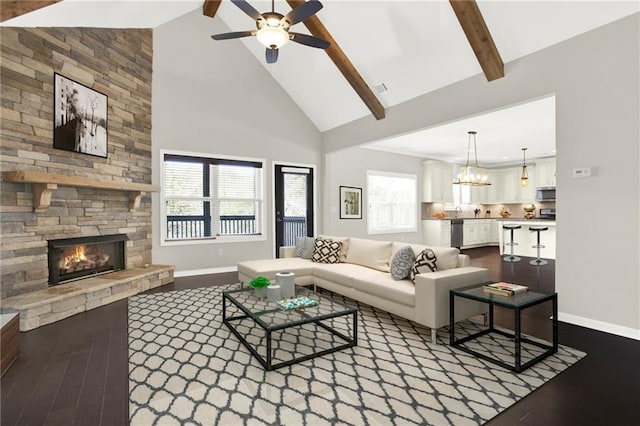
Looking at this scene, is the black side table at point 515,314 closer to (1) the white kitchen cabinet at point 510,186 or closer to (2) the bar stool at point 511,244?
(2) the bar stool at point 511,244

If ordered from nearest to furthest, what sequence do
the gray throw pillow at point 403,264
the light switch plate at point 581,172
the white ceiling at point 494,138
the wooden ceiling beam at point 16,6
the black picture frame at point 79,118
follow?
the wooden ceiling beam at point 16,6, the light switch plate at point 581,172, the gray throw pillow at point 403,264, the black picture frame at point 79,118, the white ceiling at point 494,138

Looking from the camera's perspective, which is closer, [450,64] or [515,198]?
[450,64]

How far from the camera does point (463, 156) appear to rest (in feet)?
29.8

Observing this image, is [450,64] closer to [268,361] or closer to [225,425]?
[268,361]

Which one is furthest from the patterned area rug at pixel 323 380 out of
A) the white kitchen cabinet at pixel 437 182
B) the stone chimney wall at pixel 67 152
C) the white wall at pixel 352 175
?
the white kitchen cabinet at pixel 437 182

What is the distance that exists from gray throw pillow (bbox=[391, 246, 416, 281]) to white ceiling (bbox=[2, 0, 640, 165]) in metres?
2.48

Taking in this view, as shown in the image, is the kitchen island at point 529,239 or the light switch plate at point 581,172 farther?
the kitchen island at point 529,239

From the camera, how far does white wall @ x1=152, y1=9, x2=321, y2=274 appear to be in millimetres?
5414

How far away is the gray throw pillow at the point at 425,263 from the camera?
133 inches

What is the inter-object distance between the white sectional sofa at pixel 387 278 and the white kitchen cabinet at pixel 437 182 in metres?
5.01

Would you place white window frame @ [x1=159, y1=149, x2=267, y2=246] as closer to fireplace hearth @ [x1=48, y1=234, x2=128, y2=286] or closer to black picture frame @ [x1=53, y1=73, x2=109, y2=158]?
fireplace hearth @ [x1=48, y1=234, x2=128, y2=286]

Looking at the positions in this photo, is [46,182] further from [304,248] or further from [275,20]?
[304,248]

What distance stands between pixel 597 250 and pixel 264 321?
3206 mm

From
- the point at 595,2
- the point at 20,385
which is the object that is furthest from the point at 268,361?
the point at 595,2
